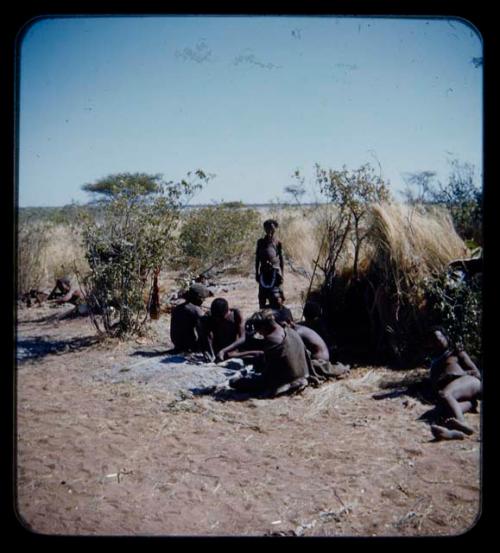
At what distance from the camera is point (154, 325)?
30.3ft

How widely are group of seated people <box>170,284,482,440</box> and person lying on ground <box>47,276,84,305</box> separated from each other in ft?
14.6

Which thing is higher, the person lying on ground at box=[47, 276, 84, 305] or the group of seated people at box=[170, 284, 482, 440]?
the person lying on ground at box=[47, 276, 84, 305]

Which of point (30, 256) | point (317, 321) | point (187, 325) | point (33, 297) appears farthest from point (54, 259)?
point (317, 321)

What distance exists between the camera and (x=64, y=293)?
11977 mm

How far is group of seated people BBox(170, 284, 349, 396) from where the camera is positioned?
583 cm

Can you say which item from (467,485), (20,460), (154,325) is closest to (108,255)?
(154,325)

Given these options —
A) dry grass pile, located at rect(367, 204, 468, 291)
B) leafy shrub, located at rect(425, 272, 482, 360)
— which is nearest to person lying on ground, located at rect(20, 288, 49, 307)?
dry grass pile, located at rect(367, 204, 468, 291)

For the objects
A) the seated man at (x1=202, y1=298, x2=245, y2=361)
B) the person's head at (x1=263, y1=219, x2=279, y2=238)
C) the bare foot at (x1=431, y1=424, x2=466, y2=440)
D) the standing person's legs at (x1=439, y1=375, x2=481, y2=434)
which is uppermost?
the person's head at (x1=263, y1=219, x2=279, y2=238)

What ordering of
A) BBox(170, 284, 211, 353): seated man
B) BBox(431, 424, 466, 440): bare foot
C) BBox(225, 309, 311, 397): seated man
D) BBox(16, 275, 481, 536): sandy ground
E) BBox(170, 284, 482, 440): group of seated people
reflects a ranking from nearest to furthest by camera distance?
BBox(16, 275, 481, 536): sandy ground < BBox(431, 424, 466, 440): bare foot < BBox(170, 284, 482, 440): group of seated people < BBox(225, 309, 311, 397): seated man < BBox(170, 284, 211, 353): seated man

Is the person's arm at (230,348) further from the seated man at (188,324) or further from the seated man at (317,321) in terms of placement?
the seated man at (317,321)

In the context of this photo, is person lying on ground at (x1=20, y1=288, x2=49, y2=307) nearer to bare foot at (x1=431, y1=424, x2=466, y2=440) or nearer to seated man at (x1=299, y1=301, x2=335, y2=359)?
seated man at (x1=299, y1=301, x2=335, y2=359)

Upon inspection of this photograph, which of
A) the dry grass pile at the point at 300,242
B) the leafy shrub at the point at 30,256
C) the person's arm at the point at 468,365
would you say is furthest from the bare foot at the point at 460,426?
the leafy shrub at the point at 30,256

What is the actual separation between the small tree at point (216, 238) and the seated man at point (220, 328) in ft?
19.0

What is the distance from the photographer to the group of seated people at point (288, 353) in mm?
5051
